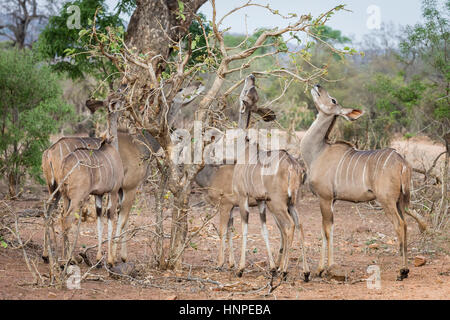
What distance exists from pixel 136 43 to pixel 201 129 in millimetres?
3411

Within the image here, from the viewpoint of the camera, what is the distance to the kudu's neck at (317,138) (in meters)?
6.59

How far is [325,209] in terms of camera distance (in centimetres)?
628

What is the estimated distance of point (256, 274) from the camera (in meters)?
6.27

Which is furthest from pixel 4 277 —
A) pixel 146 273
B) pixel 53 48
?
pixel 53 48

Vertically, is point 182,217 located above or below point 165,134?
below

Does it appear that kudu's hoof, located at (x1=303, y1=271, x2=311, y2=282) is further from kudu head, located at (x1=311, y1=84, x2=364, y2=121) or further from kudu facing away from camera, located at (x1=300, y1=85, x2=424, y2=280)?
kudu head, located at (x1=311, y1=84, x2=364, y2=121)

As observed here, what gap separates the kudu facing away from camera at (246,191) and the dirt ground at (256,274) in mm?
273

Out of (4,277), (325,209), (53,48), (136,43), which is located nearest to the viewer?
(4,277)

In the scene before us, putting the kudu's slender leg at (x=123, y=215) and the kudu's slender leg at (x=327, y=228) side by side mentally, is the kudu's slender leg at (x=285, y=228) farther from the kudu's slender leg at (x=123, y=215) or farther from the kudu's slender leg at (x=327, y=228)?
the kudu's slender leg at (x=123, y=215)

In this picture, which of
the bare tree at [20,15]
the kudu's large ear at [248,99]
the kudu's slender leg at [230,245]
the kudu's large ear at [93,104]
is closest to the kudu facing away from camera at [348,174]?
the kudu's large ear at [248,99]

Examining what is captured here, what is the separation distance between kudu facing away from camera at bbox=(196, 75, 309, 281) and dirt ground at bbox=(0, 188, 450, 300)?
0.90 ft

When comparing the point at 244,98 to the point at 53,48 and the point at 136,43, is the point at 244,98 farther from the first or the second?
the point at 53,48

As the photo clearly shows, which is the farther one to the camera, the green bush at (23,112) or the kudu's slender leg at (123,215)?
the green bush at (23,112)
